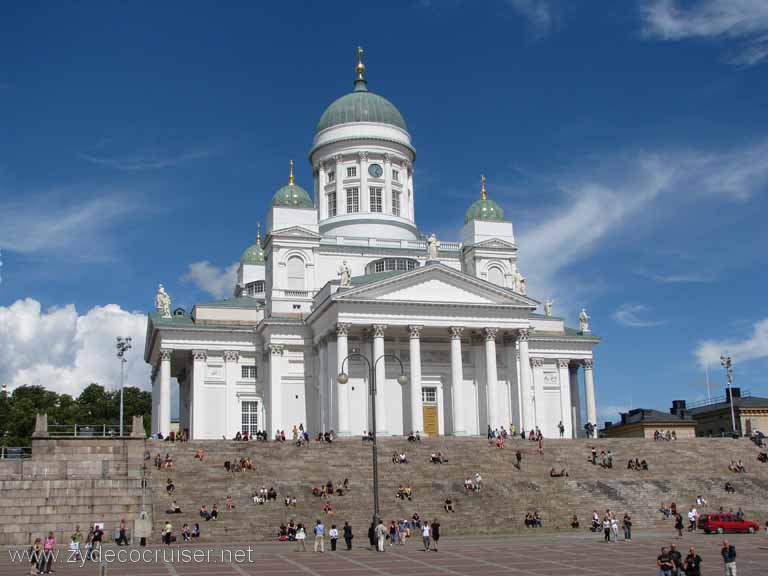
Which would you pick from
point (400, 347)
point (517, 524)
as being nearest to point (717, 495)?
point (517, 524)

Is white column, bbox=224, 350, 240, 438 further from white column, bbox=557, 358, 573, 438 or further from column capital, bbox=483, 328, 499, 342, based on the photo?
white column, bbox=557, 358, 573, 438

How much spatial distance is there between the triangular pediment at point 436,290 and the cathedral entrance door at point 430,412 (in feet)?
21.7

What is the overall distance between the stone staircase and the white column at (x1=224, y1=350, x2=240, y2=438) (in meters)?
13.4

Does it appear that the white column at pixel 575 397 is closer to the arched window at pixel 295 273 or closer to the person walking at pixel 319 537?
the arched window at pixel 295 273

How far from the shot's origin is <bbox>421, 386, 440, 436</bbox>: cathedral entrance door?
67562mm

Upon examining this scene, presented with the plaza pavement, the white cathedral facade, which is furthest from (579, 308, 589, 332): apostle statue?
the plaza pavement

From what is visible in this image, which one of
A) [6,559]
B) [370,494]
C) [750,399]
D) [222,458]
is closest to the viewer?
[6,559]

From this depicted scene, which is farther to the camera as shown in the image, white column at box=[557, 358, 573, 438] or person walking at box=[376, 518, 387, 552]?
white column at box=[557, 358, 573, 438]

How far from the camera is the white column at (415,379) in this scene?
209 feet

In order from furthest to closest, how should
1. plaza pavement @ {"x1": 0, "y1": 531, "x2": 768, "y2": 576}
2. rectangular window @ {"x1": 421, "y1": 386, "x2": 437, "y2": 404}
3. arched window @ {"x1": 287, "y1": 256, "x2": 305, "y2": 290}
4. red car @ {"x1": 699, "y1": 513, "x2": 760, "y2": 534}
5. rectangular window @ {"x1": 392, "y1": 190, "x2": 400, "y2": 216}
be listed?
1. rectangular window @ {"x1": 392, "y1": 190, "x2": 400, "y2": 216}
2. arched window @ {"x1": 287, "y1": 256, "x2": 305, "y2": 290}
3. rectangular window @ {"x1": 421, "y1": 386, "x2": 437, "y2": 404}
4. red car @ {"x1": 699, "y1": 513, "x2": 760, "y2": 534}
5. plaza pavement @ {"x1": 0, "y1": 531, "x2": 768, "y2": 576}

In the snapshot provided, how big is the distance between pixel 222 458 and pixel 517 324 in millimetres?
23520

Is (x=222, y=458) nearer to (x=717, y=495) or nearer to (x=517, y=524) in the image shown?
Result: (x=517, y=524)

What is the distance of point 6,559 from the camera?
36.0 meters

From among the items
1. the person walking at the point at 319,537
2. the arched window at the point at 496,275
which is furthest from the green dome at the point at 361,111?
the person walking at the point at 319,537
